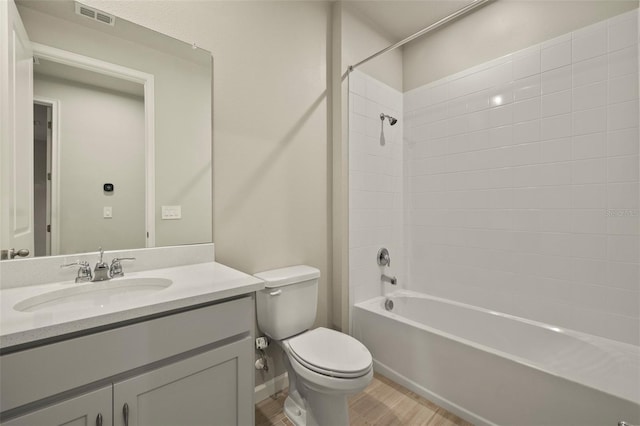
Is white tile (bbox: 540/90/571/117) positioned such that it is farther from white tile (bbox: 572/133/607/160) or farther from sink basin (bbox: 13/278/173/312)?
sink basin (bbox: 13/278/173/312)

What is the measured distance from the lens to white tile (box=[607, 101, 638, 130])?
153 cm

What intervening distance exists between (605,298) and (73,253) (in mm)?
2773

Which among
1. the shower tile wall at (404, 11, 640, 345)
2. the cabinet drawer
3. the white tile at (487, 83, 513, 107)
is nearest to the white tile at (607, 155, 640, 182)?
the shower tile wall at (404, 11, 640, 345)

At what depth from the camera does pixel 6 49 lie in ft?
3.16

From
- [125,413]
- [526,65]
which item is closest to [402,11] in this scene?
[526,65]

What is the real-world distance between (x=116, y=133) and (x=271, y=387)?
166cm

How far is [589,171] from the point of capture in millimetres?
1680

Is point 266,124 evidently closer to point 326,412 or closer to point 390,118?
point 390,118

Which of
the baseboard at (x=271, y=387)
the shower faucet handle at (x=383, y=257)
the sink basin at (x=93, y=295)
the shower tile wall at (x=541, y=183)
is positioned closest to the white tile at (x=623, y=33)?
the shower tile wall at (x=541, y=183)

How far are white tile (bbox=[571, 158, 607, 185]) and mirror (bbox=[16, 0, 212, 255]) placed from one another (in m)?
2.20

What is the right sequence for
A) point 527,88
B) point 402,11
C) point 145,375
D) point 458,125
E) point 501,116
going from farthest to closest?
point 458,125, point 402,11, point 501,116, point 527,88, point 145,375

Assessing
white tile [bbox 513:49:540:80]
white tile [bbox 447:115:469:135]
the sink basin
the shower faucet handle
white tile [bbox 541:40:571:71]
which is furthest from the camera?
the shower faucet handle

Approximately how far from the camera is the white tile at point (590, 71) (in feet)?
5.34

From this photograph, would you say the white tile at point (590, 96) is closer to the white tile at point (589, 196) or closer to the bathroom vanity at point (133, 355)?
the white tile at point (589, 196)
